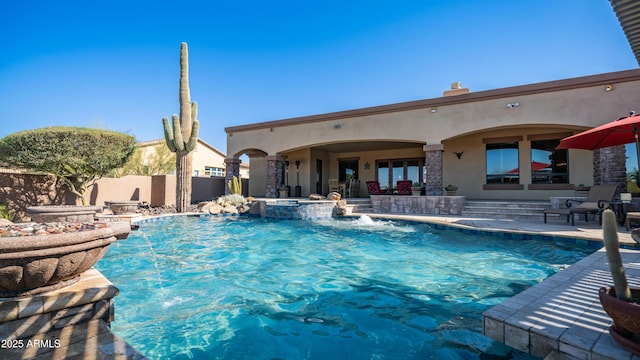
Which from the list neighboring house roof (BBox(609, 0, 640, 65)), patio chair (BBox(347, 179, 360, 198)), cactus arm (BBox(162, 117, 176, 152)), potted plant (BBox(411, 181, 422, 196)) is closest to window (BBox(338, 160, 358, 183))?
patio chair (BBox(347, 179, 360, 198))

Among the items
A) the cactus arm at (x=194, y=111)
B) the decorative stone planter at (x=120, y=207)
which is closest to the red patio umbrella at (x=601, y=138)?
the cactus arm at (x=194, y=111)

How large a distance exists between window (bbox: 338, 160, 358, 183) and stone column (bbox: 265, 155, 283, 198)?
4.07 m

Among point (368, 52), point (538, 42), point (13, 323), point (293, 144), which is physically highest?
point (368, 52)

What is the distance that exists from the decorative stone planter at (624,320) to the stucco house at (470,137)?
10309mm

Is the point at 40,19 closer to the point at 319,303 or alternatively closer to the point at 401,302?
the point at 319,303

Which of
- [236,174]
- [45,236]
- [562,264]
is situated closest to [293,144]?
[236,174]

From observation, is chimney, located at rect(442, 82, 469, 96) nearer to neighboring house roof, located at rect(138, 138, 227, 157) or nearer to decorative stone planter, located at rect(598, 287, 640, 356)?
decorative stone planter, located at rect(598, 287, 640, 356)

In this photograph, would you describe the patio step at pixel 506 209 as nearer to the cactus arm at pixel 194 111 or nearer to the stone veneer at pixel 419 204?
the stone veneer at pixel 419 204

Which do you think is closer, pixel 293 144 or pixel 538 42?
pixel 538 42

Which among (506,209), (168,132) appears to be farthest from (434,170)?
(168,132)

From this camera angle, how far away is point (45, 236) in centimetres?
201

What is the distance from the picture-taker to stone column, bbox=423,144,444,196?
11.8 metres

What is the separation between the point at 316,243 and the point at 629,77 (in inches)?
417

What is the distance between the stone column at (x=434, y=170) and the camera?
1178 cm
